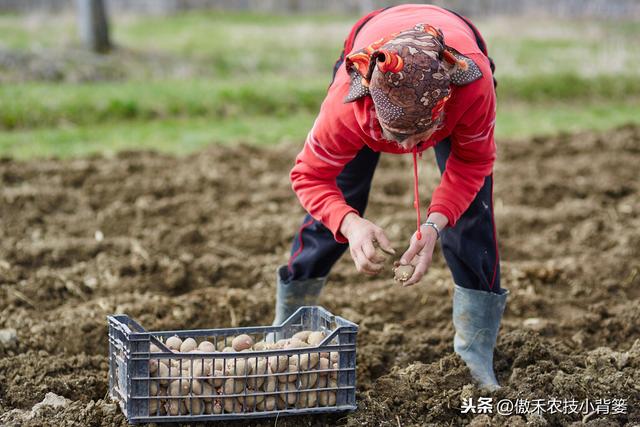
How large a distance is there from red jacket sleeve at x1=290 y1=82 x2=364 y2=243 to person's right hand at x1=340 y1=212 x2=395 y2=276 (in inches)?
3.5

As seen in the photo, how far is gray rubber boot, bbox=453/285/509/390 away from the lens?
11.8 ft

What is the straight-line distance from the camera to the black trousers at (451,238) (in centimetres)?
348

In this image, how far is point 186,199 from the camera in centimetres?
630

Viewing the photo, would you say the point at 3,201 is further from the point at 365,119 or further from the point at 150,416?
the point at 365,119

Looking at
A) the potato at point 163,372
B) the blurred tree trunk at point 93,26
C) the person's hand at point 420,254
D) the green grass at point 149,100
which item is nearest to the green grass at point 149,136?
the green grass at point 149,100

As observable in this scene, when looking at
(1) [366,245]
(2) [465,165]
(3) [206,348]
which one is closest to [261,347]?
(3) [206,348]

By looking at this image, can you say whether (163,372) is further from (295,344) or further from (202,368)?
(295,344)

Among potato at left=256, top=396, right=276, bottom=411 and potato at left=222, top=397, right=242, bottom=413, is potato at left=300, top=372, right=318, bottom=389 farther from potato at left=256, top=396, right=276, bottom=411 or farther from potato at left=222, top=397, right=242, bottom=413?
potato at left=222, top=397, right=242, bottom=413

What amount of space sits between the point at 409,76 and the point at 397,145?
476 millimetres

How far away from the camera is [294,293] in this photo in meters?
3.86

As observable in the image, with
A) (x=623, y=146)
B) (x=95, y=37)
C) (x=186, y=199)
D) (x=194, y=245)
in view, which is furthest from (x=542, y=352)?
(x=95, y=37)

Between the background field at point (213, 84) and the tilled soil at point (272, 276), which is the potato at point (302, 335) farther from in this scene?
the background field at point (213, 84)

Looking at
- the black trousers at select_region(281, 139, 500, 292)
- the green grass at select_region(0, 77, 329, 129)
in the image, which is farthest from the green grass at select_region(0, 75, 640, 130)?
the black trousers at select_region(281, 139, 500, 292)

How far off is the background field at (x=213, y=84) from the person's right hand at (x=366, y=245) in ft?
16.8
